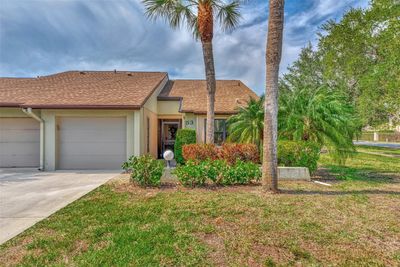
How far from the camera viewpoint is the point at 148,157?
7.39 metres

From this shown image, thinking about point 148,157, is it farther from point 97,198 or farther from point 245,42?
point 245,42

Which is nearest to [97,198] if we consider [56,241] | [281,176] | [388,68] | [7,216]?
[7,216]

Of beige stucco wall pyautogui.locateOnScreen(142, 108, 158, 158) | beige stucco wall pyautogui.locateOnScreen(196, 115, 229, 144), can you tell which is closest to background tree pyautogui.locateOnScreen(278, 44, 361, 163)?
beige stucco wall pyautogui.locateOnScreen(196, 115, 229, 144)

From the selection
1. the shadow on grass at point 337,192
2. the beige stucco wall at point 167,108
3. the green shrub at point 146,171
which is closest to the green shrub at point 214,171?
the green shrub at point 146,171

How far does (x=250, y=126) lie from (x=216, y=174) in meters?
3.96

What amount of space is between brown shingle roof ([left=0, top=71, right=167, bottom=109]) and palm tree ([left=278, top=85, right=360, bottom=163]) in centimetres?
637

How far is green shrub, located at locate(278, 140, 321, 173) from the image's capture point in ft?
27.6

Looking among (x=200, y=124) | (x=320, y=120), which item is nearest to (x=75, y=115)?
(x=200, y=124)

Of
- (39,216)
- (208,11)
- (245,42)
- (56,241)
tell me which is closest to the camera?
(56,241)

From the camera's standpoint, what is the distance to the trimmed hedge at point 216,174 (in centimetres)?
709

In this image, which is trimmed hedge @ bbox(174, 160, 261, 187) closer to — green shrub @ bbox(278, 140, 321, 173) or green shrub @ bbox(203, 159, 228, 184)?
green shrub @ bbox(203, 159, 228, 184)

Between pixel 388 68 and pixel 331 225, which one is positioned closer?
pixel 331 225

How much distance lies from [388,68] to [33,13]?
71.0 ft

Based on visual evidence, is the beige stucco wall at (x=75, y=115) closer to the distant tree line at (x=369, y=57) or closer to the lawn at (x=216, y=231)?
the lawn at (x=216, y=231)
